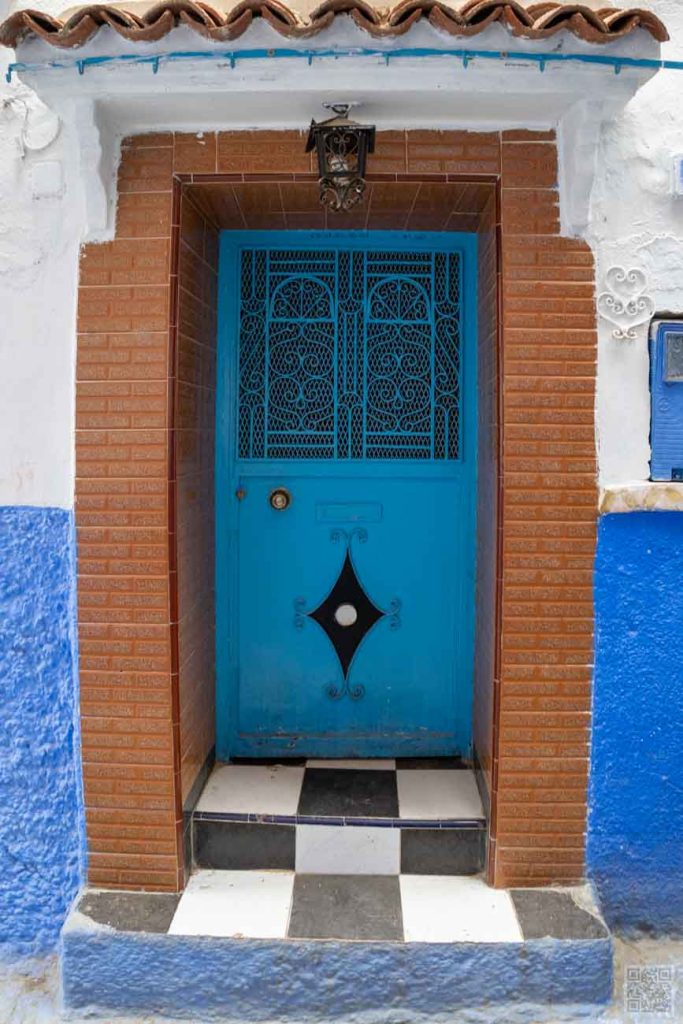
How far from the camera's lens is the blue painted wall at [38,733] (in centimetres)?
317

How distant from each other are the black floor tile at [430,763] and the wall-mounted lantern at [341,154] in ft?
8.10

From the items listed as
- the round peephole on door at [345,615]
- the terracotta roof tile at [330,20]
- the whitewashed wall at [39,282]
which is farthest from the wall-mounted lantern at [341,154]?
the round peephole on door at [345,615]

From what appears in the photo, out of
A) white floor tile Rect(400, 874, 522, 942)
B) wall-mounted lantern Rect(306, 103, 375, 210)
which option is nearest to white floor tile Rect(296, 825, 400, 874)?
white floor tile Rect(400, 874, 522, 942)

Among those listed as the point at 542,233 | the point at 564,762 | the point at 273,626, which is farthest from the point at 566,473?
the point at 273,626

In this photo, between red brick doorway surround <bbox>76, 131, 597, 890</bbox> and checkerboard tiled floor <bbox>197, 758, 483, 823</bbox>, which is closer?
red brick doorway surround <bbox>76, 131, 597, 890</bbox>

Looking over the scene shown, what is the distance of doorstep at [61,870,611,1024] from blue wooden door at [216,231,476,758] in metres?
0.96

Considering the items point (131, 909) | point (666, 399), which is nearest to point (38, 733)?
point (131, 909)

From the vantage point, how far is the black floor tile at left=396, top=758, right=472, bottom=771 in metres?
3.76

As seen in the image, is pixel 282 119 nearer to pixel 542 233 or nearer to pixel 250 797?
pixel 542 233

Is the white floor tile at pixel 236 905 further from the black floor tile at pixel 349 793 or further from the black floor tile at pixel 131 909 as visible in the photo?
the black floor tile at pixel 349 793

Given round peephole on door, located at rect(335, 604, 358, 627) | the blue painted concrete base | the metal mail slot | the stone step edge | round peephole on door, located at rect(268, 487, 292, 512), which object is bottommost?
the blue painted concrete base

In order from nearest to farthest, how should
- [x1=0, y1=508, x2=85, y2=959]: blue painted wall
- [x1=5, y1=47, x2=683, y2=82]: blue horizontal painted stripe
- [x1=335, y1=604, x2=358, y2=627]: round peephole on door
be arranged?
1. [x1=5, y1=47, x2=683, y2=82]: blue horizontal painted stripe
2. [x1=0, y1=508, x2=85, y2=959]: blue painted wall
3. [x1=335, y1=604, x2=358, y2=627]: round peephole on door

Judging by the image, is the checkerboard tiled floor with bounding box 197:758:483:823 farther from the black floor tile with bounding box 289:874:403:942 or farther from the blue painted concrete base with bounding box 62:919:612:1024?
the blue painted concrete base with bounding box 62:919:612:1024

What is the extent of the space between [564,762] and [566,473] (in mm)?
1118
